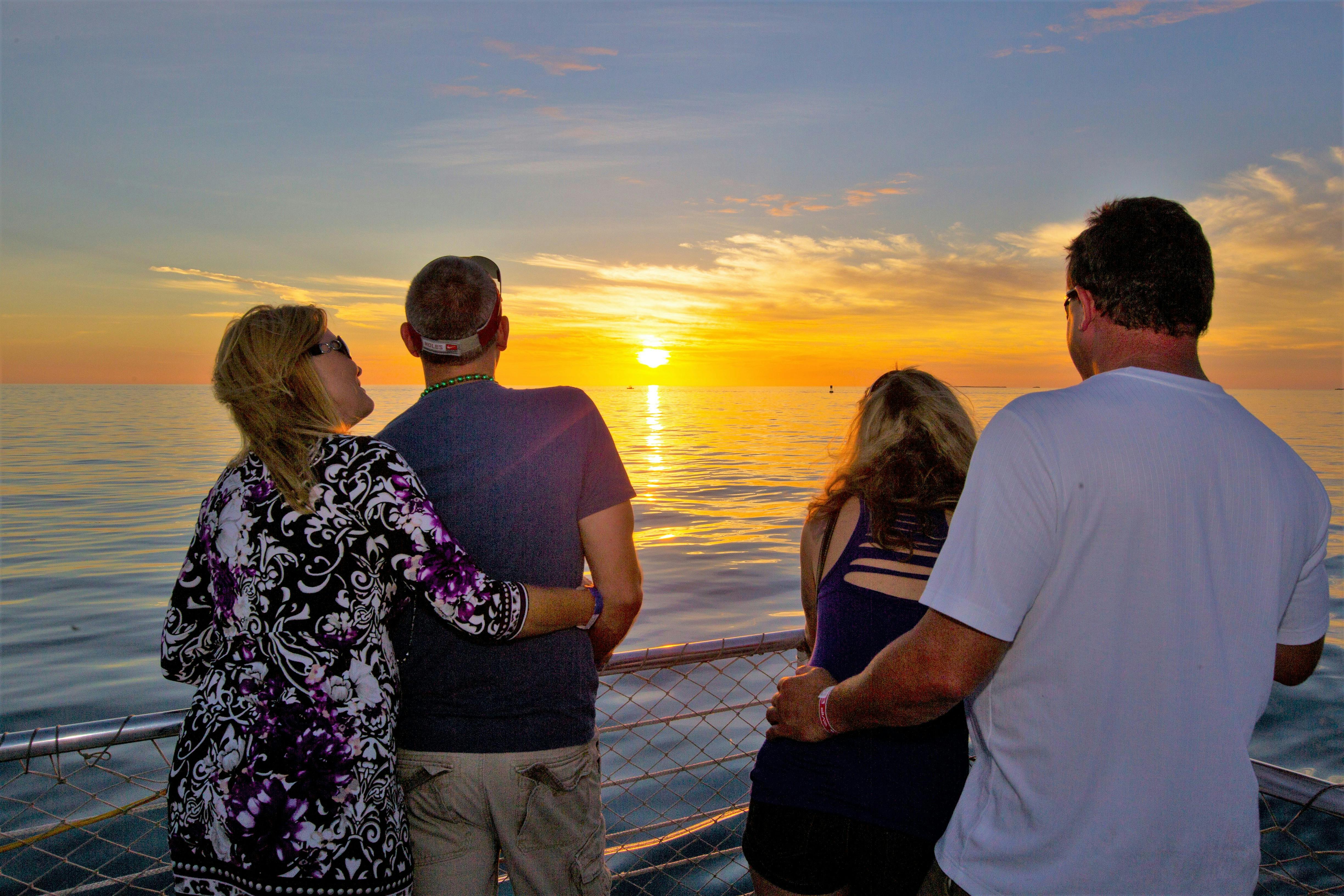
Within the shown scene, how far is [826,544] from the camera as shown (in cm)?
187

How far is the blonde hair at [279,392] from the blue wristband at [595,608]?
63 cm

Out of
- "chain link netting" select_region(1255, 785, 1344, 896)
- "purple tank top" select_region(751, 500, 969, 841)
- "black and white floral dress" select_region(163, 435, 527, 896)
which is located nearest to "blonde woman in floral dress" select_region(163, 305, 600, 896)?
"black and white floral dress" select_region(163, 435, 527, 896)

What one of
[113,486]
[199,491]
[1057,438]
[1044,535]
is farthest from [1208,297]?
A: [113,486]

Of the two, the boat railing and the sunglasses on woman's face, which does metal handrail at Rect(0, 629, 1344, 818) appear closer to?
the boat railing

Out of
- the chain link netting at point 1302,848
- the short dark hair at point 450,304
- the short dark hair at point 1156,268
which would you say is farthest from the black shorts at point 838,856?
the chain link netting at point 1302,848

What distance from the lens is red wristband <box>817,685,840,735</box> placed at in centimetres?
162

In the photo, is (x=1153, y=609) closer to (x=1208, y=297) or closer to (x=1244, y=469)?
(x=1244, y=469)

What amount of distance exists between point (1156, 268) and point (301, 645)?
1607 mm

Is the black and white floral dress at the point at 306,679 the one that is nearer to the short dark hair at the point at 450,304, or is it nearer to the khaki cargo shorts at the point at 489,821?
the khaki cargo shorts at the point at 489,821

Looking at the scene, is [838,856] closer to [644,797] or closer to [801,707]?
[801,707]

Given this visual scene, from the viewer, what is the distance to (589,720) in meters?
1.91

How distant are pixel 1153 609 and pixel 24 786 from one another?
25.0 feet

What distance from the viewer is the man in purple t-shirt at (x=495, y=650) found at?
179 centimetres

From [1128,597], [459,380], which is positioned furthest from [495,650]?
[1128,597]
